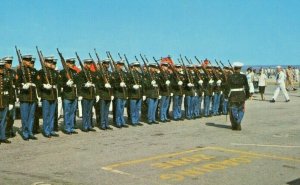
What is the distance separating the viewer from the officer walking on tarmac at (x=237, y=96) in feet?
41.3

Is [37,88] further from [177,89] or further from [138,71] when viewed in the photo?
[177,89]

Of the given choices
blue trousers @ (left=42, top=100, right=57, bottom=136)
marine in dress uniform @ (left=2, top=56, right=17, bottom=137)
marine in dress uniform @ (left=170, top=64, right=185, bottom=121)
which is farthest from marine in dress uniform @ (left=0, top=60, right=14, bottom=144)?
marine in dress uniform @ (left=170, top=64, right=185, bottom=121)

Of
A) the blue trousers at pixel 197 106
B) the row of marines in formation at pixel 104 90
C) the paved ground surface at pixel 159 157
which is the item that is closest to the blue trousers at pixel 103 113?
the row of marines in formation at pixel 104 90

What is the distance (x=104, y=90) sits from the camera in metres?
12.8

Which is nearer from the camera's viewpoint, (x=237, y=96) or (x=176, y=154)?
(x=176, y=154)

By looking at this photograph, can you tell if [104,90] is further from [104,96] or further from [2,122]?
[2,122]

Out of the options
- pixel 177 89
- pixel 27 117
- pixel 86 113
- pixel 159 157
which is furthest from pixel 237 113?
pixel 27 117

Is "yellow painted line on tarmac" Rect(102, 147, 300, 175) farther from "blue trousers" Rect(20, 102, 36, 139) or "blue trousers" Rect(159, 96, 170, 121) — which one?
"blue trousers" Rect(159, 96, 170, 121)

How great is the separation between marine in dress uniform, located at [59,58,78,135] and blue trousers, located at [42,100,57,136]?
0.44m

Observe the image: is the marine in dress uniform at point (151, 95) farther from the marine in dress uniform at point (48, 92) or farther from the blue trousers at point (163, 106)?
the marine in dress uniform at point (48, 92)

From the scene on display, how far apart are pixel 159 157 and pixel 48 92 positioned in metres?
4.04

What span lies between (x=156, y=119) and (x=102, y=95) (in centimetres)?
301

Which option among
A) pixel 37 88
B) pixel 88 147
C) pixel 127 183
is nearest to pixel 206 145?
pixel 88 147

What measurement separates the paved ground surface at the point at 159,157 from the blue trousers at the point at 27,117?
0.27 metres
